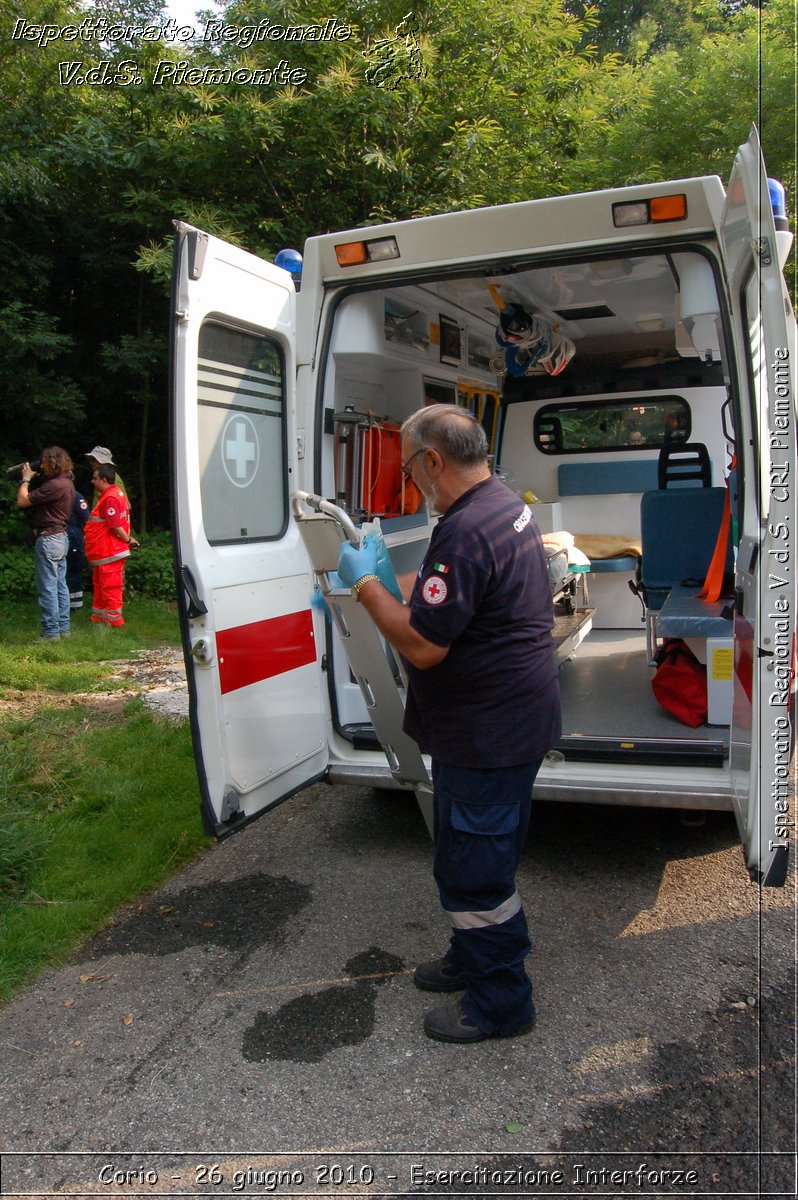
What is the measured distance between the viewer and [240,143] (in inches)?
340

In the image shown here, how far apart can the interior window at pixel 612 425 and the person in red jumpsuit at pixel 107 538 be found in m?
4.01

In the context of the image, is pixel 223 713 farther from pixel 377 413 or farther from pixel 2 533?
pixel 2 533

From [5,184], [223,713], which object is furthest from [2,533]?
[223,713]

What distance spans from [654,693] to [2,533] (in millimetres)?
8410

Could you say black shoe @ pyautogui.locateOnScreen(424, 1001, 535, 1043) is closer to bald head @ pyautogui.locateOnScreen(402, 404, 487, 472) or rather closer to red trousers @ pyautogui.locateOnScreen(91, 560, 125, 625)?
bald head @ pyautogui.locateOnScreen(402, 404, 487, 472)

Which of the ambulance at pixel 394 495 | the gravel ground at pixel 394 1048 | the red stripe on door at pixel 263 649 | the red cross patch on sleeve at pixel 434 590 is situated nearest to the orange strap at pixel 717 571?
the ambulance at pixel 394 495

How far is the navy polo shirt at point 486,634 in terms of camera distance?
8.35ft

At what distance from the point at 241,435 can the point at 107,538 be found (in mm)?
5555

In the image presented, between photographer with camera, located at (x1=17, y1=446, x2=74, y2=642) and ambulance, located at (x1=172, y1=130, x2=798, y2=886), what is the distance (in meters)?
4.04

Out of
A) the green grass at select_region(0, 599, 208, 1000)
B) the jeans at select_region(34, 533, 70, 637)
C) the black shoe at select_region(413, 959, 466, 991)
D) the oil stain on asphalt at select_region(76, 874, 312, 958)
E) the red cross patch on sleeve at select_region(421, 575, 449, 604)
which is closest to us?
the red cross patch on sleeve at select_region(421, 575, 449, 604)

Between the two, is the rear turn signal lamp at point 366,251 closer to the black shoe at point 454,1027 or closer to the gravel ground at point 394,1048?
the gravel ground at point 394,1048

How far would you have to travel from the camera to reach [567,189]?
9914mm

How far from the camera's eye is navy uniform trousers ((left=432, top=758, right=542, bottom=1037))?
2.71m

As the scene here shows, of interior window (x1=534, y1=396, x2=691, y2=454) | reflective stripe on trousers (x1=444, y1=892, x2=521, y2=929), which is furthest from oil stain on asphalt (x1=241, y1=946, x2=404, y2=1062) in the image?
interior window (x1=534, y1=396, x2=691, y2=454)
